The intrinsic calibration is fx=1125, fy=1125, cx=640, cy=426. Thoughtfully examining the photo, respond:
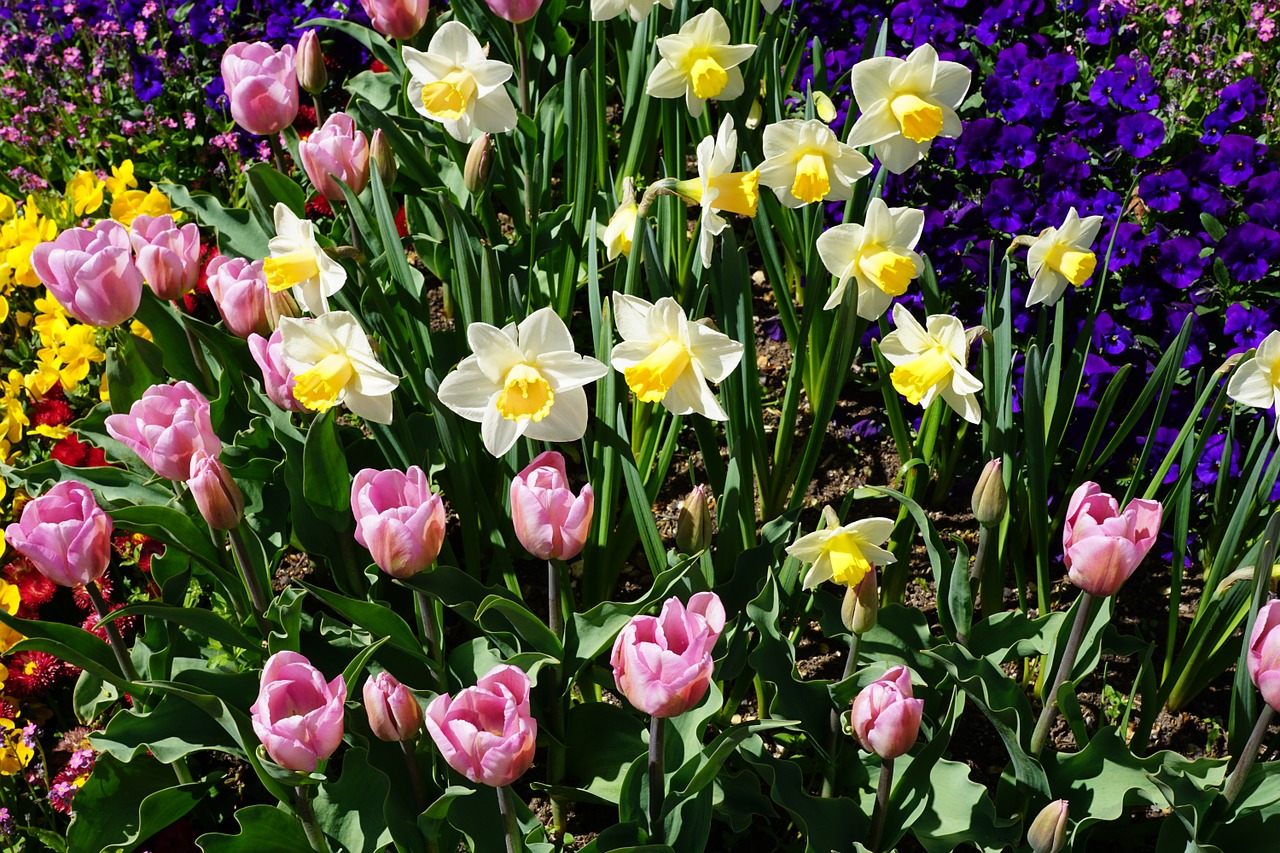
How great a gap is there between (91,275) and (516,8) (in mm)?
932

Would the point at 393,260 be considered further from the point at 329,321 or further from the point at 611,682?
the point at 611,682

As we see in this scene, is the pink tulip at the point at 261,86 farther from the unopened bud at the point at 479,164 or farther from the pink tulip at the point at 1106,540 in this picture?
the pink tulip at the point at 1106,540

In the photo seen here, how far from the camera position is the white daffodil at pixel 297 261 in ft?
5.49

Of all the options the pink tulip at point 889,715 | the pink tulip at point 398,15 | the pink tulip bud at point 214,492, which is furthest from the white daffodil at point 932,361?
the pink tulip at point 398,15

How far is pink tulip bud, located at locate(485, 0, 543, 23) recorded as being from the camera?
6.99ft

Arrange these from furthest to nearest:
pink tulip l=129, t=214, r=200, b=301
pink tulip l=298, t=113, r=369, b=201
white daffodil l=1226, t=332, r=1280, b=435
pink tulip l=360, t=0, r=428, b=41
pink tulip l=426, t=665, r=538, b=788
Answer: pink tulip l=360, t=0, r=428, b=41
pink tulip l=298, t=113, r=369, b=201
pink tulip l=129, t=214, r=200, b=301
white daffodil l=1226, t=332, r=1280, b=435
pink tulip l=426, t=665, r=538, b=788

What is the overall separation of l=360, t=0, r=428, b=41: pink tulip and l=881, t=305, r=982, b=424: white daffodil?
3.64ft

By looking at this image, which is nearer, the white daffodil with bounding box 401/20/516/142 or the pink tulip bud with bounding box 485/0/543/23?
the white daffodil with bounding box 401/20/516/142

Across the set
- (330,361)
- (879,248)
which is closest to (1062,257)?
(879,248)

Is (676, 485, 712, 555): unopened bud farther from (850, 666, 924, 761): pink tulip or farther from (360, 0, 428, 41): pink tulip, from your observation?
(360, 0, 428, 41): pink tulip

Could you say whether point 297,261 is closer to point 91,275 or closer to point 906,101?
point 91,275

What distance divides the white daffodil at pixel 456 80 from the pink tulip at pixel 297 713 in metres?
0.98

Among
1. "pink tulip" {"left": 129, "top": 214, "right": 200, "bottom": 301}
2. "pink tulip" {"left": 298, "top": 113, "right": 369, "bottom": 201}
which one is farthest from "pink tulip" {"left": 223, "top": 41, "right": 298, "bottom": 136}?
"pink tulip" {"left": 129, "top": 214, "right": 200, "bottom": 301}

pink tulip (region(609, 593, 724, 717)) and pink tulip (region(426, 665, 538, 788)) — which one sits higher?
pink tulip (region(609, 593, 724, 717))
